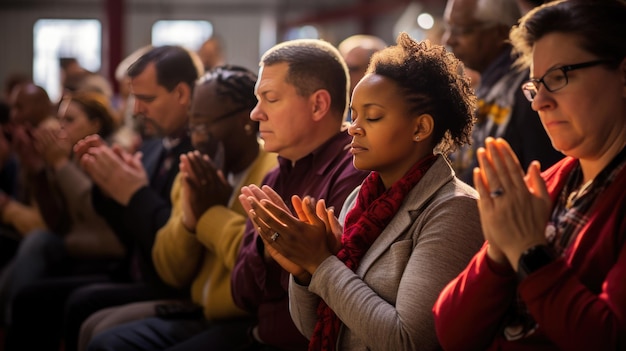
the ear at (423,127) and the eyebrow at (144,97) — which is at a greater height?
the ear at (423,127)

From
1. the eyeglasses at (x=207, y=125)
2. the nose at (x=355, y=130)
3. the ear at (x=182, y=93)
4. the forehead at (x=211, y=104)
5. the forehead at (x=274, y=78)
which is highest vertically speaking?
the nose at (x=355, y=130)

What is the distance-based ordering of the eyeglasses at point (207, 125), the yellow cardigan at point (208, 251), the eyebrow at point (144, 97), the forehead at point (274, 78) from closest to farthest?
1. the forehead at point (274, 78)
2. the yellow cardigan at point (208, 251)
3. the eyeglasses at point (207, 125)
4. the eyebrow at point (144, 97)

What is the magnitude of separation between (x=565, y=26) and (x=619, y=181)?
30 cm

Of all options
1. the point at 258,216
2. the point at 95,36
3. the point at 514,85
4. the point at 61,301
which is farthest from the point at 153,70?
the point at 95,36

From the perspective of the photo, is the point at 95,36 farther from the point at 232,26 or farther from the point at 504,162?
the point at 504,162

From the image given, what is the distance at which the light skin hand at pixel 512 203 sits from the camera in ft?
4.75

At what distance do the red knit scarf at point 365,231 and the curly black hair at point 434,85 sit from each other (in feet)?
0.27

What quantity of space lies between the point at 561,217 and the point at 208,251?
5.35 ft

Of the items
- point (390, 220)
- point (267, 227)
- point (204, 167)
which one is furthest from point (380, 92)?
point (204, 167)

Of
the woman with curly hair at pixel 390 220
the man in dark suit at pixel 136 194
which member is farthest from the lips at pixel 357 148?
the man in dark suit at pixel 136 194

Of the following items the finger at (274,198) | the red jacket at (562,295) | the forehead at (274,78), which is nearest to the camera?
the red jacket at (562,295)

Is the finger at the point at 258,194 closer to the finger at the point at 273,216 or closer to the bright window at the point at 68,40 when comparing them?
the finger at the point at 273,216

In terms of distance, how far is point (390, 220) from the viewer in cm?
189

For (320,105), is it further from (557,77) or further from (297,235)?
(557,77)
